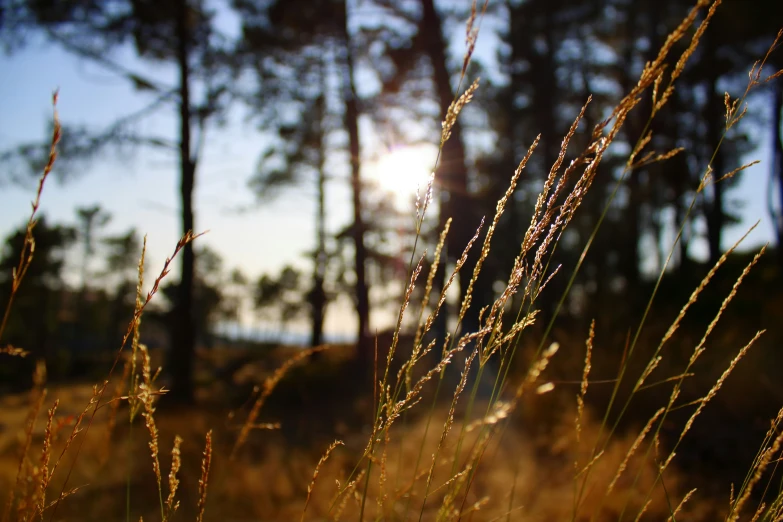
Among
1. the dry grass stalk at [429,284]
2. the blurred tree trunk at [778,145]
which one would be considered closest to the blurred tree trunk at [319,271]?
the blurred tree trunk at [778,145]

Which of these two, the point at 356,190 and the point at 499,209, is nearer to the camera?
the point at 499,209

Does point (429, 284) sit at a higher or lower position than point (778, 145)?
lower

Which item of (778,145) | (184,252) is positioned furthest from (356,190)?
(778,145)

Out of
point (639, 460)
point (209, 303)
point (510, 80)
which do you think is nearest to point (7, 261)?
point (209, 303)

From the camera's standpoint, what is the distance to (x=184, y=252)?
8742 millimetres

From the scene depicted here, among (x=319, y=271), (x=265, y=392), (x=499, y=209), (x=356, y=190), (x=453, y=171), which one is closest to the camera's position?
(x=499, y=209)

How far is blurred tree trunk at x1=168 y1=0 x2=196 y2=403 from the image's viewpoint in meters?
8.55

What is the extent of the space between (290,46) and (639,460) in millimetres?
9493

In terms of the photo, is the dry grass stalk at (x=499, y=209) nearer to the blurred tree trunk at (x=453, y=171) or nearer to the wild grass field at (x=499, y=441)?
the wild grass field at (x=499, y=441)

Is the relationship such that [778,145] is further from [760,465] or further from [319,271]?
[760,465]

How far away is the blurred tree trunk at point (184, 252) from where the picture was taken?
28.0 feet

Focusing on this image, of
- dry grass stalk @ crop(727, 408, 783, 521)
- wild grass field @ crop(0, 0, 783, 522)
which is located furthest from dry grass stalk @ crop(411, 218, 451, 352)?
dry grass stalk @ crop(727, 408, 783, 521)

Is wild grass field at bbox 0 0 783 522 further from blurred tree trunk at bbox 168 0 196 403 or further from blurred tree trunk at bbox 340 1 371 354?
blurred tree trunk at bbox 340 1 371 354

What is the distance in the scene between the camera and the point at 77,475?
4.58 m
